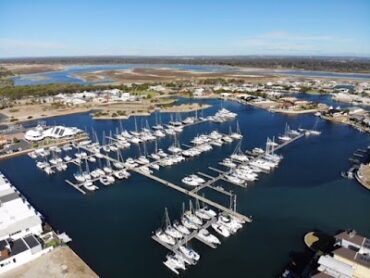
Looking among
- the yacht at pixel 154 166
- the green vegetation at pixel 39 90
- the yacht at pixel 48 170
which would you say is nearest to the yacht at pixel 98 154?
the yacht at pixel 48 170

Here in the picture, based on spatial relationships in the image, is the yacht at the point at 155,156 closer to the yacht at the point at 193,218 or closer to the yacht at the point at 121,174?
the yacht at the point at 121,174

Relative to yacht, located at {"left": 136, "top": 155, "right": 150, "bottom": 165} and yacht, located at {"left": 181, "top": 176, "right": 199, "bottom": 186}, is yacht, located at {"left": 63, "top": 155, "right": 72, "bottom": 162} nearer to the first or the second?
yacht, located at {"left": 136, "top": 155, "right": 150, "bottom": 165}

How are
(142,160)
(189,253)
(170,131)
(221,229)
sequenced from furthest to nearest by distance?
(170,131) < (142,160) < (221,229) < (189,253)

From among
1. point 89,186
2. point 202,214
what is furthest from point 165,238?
point 89,186

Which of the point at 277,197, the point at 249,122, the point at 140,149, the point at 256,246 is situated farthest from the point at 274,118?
the point at 256,246

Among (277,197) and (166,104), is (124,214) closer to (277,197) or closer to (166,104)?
Answer: (277,197)

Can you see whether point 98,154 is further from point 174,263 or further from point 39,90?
point 39,90
